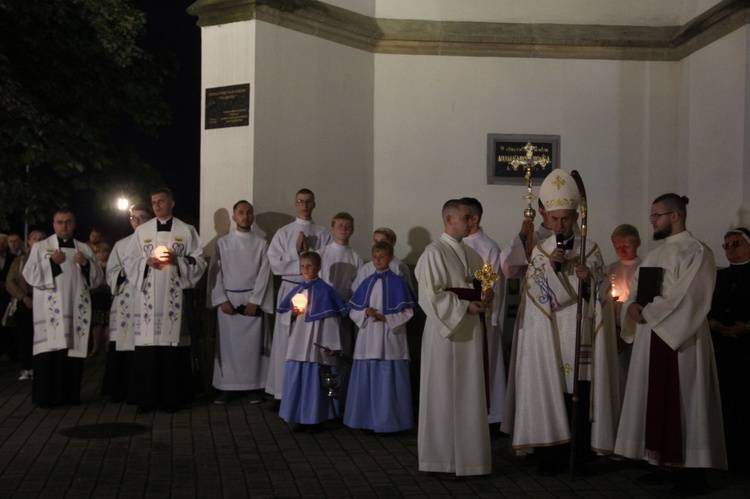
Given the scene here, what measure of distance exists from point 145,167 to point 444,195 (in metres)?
11.9

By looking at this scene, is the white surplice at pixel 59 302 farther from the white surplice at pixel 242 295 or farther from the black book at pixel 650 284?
the black book at pixel 650 284

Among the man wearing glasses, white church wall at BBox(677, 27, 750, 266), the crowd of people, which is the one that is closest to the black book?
the crowd of people

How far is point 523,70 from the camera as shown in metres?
13.0

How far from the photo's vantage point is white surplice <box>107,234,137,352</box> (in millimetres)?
11445

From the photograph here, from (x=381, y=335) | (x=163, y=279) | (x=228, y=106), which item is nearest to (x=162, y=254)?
(x=163, y=279)

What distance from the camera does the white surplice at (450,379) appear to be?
777 cm

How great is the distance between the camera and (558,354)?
26.5 ft

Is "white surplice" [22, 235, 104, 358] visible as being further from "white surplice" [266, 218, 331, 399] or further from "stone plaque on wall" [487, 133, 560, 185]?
"stone plaque on wall" [487, 133, 560, 185]

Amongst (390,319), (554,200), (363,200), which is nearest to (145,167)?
(363,200)

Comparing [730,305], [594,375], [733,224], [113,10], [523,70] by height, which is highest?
[113,10]

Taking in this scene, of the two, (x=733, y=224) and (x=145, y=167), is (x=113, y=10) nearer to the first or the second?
(x=145, y=167)

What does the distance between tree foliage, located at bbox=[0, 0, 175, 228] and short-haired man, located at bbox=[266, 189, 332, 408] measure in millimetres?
9887

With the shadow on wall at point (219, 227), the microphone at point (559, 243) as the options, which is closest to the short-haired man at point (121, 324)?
the shadow on wall at point (219, 227)

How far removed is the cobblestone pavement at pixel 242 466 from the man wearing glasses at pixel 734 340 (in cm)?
33
